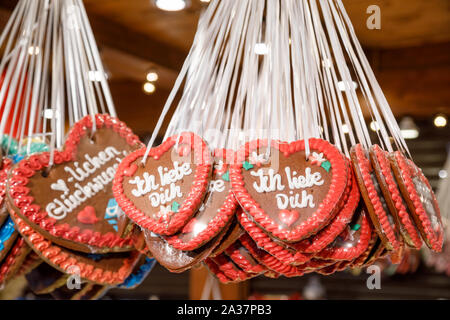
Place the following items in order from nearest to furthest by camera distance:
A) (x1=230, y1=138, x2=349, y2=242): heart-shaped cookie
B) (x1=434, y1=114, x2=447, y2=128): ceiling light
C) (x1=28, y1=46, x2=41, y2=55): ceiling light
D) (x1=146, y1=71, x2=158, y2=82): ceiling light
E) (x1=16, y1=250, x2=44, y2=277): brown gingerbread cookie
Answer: (x1=230, y1=138, x2=349, y2=242): heart-shaped cookie, (x1=16, y1=250, x2=44, y2=277): brown gingerbread cookie, (x1=28, y1=46, x2=41, y2=55): ceiling light, (x1=434, y1=114, x2=447, y2=128): ceiling light, (x1=146, y1=71, x2=158, y2=82): ceiling light

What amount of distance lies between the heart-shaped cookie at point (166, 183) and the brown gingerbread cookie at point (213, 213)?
0.02 metres

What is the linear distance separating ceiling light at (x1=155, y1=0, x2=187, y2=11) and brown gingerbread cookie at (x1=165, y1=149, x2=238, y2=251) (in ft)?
5.40

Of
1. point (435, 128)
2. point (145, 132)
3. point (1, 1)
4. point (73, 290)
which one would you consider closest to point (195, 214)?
point (73, 290)

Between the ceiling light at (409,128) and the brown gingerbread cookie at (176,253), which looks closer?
the brown gingerbread cookie at (176,253)

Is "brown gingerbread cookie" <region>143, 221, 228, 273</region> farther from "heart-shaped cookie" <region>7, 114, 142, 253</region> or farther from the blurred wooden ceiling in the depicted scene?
the blurred wooden ceiling

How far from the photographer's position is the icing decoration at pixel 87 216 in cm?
117

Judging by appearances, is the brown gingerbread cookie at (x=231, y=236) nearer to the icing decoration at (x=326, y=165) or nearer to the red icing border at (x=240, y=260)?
the red icing border at (x=240, y=260)

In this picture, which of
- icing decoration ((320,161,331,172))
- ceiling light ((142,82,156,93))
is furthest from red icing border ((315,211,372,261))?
ceiling light ((142,82,156,93))

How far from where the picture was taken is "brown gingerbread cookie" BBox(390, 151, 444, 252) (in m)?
0.88

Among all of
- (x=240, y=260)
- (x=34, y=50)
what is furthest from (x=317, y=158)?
(x=34, y=50)

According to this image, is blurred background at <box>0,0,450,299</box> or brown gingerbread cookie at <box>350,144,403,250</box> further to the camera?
blurred background at <box>0,0,450,299</box>

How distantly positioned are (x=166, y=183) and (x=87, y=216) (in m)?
0.30

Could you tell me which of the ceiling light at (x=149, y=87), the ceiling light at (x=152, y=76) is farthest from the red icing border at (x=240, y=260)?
Result: the ceiling light at (x=149, y=87)

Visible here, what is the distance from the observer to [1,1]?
Answer: 230 cm
